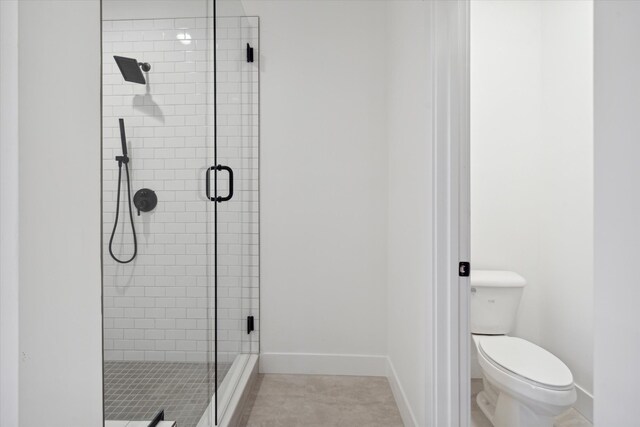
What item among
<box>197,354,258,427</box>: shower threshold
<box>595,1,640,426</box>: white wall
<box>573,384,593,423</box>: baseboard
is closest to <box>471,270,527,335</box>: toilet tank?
<box>573,384,593,423</box>: baseboard

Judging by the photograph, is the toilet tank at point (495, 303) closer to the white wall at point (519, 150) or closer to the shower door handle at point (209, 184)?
the white wall at point (519, 150)

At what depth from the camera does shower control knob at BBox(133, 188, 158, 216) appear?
95 cm

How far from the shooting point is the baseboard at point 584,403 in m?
1.81

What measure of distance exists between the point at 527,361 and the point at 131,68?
1.95m

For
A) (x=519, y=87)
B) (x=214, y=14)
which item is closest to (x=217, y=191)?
(x=214, y=14)

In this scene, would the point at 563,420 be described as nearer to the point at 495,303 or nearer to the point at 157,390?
the point at 495,303

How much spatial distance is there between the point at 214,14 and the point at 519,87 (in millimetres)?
1863

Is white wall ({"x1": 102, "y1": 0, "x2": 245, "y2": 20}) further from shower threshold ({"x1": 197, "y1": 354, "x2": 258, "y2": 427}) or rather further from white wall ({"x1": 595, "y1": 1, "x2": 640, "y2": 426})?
shower threshold ({"x1": 197, "y1": 354, "x2": 258, "y2": 427})

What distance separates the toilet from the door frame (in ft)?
1.46

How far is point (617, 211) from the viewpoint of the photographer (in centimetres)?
47
